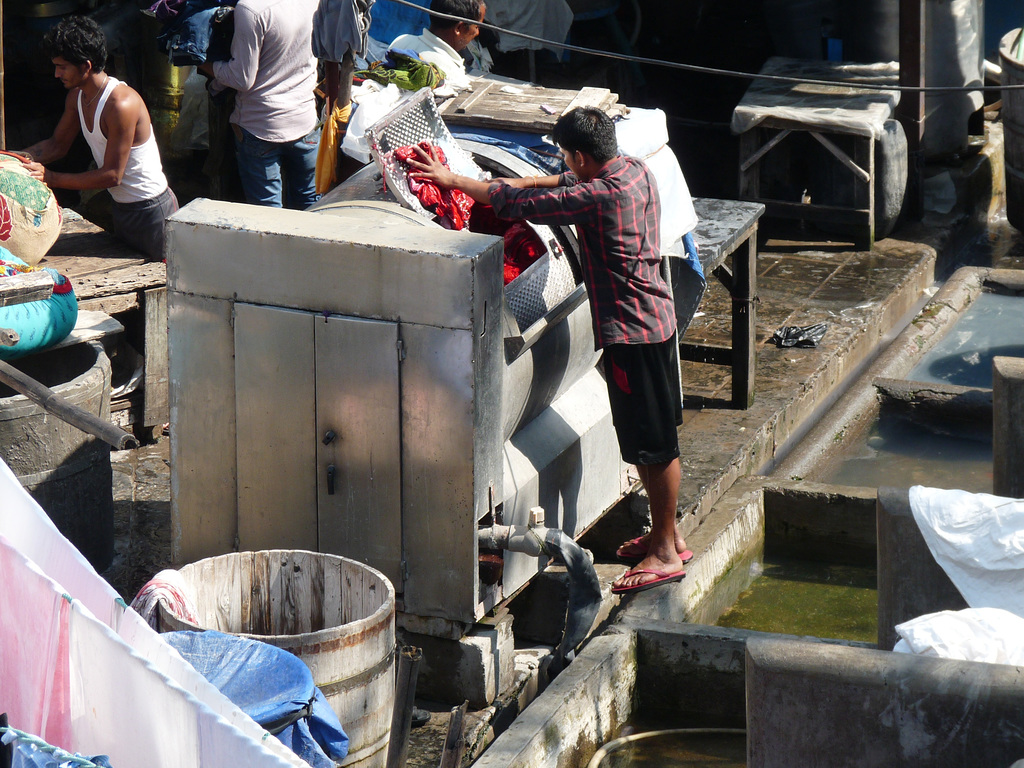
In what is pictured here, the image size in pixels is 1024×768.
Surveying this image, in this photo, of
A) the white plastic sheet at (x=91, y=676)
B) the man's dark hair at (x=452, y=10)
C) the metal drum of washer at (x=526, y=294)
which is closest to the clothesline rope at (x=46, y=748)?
the white plastic sheet at (x=91, y=676)

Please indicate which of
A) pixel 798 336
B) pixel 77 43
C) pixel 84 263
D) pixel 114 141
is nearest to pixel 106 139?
pixel 114 141

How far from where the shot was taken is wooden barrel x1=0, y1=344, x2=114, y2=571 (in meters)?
4.91

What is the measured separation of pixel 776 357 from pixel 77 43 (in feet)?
14.3

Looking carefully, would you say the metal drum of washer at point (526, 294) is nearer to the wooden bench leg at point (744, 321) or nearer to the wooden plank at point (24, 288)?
the wooden plank at point (24, 288)

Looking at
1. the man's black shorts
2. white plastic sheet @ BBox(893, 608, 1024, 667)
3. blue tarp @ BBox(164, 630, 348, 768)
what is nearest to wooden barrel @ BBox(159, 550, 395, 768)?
blue tarp @ BBox(164, 630, 348, 768)

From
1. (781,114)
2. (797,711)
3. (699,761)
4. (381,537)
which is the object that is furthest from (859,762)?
(781,114)

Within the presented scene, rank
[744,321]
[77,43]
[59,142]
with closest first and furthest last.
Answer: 1. [77,43]
2. [59,142]
3. [744,321]

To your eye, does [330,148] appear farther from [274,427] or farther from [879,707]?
[879,707]

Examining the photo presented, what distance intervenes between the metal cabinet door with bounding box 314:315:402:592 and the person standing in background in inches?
113

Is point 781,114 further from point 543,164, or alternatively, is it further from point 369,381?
point 369,381

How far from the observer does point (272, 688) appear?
3.53 meters

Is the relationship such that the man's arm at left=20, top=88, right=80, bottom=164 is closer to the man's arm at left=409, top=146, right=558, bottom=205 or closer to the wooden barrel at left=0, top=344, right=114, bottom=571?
the wooden barrel at left=0, top=344, right=114, bottom=571

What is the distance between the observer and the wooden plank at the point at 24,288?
4898 millimetres

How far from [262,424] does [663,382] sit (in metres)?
1.55
